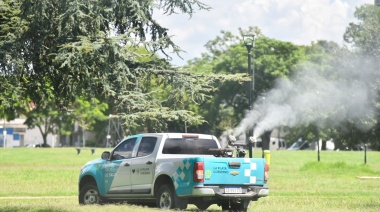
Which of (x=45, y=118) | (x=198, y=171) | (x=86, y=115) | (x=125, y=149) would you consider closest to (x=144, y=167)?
(x=125, y=149)

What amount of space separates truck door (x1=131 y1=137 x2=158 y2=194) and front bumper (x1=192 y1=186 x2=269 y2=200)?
5.21ft

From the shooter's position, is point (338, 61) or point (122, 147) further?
point (338, 61)

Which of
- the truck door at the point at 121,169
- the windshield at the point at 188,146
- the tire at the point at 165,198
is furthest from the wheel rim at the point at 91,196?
the windshield at the point at 188,146

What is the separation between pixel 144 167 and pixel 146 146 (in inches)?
23.8

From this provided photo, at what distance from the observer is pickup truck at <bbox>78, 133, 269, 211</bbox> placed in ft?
61.2

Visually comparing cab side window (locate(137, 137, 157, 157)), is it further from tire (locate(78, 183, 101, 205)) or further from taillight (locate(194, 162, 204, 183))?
taillight (locate(194, 162, 204, 183))

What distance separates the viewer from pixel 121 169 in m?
20.6

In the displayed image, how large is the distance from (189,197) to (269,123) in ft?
105

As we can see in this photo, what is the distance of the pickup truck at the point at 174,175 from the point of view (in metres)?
18.6

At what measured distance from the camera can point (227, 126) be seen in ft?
312

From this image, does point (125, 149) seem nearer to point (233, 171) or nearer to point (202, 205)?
point (202, 205)

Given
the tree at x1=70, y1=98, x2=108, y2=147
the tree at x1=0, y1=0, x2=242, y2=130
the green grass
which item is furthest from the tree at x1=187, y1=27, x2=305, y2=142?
the tree at x1=0, y1=0, x2=242, y2=130

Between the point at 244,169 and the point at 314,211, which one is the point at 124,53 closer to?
the point at 244,169

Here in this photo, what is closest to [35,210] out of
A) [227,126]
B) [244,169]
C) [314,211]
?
[244,169]
